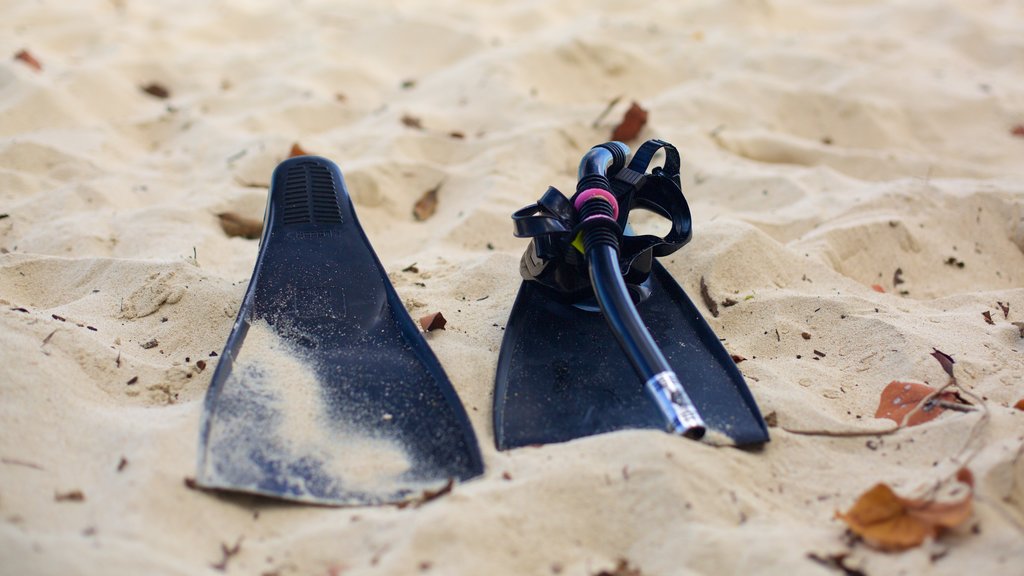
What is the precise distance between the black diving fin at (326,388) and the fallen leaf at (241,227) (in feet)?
1.28

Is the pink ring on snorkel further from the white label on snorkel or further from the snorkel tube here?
the white label on snorkel

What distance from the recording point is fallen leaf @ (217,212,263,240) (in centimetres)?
212

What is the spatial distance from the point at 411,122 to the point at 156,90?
3.32 feet

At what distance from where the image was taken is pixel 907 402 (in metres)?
1.37

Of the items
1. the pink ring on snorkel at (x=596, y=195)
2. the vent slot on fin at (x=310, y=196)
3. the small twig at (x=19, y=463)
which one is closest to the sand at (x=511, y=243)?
the small twig at (x=19, y=463)

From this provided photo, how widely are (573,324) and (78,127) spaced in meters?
1.89

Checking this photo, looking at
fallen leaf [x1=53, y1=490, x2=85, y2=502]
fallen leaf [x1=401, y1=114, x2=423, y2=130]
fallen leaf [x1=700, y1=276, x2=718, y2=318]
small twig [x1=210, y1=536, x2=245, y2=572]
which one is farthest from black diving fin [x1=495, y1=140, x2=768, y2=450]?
fallen leaf [x1=401, y1=114, x2=423, y2=130]

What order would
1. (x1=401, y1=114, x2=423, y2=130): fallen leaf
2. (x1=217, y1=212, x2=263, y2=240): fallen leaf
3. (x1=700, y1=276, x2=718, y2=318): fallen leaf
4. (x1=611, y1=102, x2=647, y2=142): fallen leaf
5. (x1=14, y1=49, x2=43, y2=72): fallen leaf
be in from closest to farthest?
(x1=700, y1=276, x2=718, y2=318): fallen leaf, (x1=217, y1=212, x2=263, y2=240): fallen leaf, (x1=611, y1=102, x2=647, y2=142): fallen leaf, (x1=401, y1=114, x2=423, y2=130): fallen leaf, (x1=14, y1=49, x2=43, y2=72): fallen leaf

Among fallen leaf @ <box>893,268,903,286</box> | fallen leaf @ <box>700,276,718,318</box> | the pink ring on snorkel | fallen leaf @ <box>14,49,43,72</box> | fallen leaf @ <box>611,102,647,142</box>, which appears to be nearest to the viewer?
the pink ring on snorkel

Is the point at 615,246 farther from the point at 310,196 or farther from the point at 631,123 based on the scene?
the point at 631,123

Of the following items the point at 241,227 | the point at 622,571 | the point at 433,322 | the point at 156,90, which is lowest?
the point at 156,90

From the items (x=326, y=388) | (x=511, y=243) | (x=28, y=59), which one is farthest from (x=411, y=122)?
(x=326, y=388)

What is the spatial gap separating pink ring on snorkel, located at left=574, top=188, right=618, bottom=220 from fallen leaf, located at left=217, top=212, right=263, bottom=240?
0.99m

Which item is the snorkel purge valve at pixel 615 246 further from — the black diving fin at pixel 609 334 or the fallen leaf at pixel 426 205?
the fallen leaf at pixel 426 205
